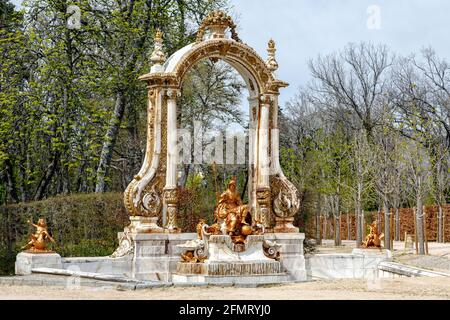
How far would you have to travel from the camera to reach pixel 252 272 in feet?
49.5

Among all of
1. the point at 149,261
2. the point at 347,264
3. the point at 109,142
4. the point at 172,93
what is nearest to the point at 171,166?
the point at 172,93

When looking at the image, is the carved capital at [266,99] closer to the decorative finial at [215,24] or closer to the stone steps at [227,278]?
the decorative finial at [215,24]

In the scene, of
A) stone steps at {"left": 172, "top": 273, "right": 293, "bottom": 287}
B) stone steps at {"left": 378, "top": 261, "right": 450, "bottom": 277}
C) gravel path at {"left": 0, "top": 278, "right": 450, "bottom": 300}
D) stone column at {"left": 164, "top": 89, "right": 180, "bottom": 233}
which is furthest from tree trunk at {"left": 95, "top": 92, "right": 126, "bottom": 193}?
gravel path at {"left": 0, "top": 278, "right": 450, "bottom": 300}

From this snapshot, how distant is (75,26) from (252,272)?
37.5ft

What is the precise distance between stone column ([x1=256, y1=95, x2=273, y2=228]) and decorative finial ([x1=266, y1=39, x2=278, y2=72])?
→ 70cm

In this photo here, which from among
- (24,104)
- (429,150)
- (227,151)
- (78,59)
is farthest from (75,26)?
(429,150)

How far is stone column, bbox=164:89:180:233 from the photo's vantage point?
1602 centimetres

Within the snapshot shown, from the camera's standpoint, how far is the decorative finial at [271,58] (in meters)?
17.5

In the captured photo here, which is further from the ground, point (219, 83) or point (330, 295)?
point (219, 83)

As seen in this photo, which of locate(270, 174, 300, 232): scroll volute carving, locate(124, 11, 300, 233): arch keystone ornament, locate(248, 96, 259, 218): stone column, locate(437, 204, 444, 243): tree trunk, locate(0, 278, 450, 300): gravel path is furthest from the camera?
locate(437, 204, 444, 243): tree trunk

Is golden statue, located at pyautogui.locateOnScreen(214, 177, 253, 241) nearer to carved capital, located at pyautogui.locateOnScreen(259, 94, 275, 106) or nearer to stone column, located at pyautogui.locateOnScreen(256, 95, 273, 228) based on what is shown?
stone column, located at pyautogui.locateOnScreen(256, 95, 273, 228)

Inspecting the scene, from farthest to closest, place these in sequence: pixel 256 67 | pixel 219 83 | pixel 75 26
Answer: pixel 219 83, pixel 75 26, pixel 256 67

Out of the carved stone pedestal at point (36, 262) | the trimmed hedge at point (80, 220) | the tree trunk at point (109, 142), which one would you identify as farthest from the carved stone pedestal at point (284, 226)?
the tree trunk at point (109, 142)

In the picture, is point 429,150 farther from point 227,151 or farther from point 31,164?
point 31,164
